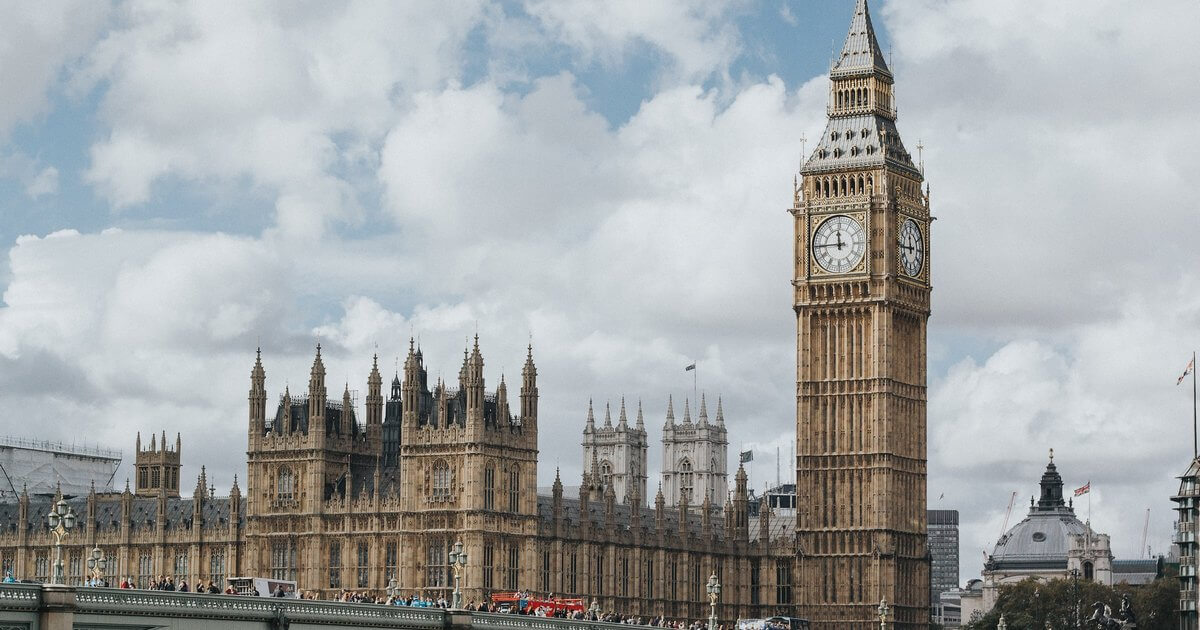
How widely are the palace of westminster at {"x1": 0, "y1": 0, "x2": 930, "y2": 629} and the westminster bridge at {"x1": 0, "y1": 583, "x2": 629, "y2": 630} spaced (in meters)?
48.8

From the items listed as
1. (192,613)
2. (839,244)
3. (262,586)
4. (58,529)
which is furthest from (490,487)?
(58,529)

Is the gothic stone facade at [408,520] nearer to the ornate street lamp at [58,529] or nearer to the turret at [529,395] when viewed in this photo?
the turret at [529,395]

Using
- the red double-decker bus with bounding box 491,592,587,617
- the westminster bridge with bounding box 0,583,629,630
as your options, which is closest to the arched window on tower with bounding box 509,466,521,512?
the red double-decker bus with bounding box 491,592,587,617

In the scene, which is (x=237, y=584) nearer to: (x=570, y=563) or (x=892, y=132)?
(x=570, y=563)

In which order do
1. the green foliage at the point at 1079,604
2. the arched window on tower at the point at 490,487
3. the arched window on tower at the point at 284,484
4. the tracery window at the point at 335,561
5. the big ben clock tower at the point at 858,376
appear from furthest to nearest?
the green foliage at the point at 1079,604 < the big ben clock tower at the point at 858,376 < the arched window on tower at the point at 284,484 < the tracery window at the point at 335,561 < the arched window on tower at the point at 490,487

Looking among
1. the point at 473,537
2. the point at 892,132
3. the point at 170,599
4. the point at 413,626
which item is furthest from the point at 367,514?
the point at 170,599

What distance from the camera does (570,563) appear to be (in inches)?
6048

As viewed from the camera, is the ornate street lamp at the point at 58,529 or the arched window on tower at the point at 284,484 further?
the arched window on tower at the point at 284,484

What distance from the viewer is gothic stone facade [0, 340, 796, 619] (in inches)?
5763

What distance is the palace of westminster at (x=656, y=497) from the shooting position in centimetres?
14812

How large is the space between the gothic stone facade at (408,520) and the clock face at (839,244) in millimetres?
18355

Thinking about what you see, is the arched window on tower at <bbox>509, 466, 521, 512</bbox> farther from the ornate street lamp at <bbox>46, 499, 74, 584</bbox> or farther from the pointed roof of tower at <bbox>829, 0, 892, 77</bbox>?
the ornate street lamp at <bbox>46, 499, 74, 584</bbox>

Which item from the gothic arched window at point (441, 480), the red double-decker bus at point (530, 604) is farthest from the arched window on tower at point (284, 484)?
the red double-decker bus at point (530, 604)

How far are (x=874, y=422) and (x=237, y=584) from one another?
173 ft
